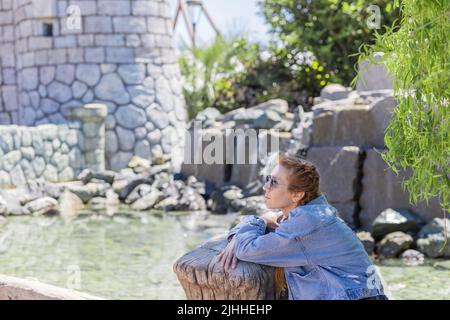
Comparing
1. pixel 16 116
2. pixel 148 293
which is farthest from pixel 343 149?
pixel 16 116

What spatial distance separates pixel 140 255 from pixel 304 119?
4.80m

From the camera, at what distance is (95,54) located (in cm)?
1386

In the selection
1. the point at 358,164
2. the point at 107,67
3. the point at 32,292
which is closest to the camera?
the point at 32,292

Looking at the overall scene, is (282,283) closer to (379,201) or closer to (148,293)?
(148,293)

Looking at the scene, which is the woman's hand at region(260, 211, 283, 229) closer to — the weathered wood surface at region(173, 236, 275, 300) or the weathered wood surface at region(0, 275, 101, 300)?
the weathered wood surface at region(173, 236, 275, 300)

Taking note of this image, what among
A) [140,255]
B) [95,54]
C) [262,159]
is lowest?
[140,255]

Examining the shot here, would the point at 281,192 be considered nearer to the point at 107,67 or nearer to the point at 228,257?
the point at 228,257

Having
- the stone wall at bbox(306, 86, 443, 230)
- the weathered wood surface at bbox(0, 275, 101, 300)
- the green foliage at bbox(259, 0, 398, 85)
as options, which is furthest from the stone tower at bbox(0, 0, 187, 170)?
the weathered wood surface at bbox(0, 275, 101, 300)

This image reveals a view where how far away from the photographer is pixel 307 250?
2.92m

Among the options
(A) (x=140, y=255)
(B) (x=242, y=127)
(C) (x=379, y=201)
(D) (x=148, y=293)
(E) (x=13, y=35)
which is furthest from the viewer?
(E) (x=13, y=35)

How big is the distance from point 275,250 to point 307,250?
0.40 ft

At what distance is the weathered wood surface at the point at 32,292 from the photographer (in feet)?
10.1

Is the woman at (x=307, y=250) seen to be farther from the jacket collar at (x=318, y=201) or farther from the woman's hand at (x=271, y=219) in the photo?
the woman's hand at (x=271, y=219)

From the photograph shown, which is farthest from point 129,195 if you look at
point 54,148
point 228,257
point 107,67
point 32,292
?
point 228,257
